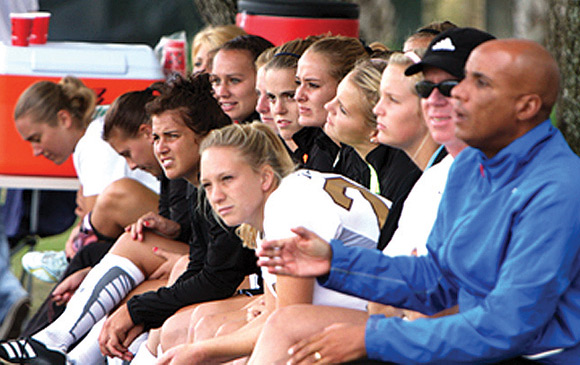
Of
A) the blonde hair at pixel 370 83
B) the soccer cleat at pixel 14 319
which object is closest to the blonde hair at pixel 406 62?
the blonde hair at pixel 370 83

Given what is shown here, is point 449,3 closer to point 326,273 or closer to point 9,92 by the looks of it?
point 9,92

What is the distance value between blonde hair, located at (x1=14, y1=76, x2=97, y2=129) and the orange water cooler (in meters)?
0.34

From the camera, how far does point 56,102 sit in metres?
5.15

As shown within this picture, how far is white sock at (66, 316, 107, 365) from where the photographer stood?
3791 millimetres

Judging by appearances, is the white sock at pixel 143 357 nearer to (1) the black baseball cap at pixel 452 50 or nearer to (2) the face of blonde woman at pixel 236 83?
(2) the face of blonde woman at pixel 236 83

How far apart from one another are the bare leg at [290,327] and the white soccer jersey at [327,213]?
25cm

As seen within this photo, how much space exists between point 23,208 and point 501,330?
4497 mm

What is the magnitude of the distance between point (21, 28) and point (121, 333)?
2.76 metres

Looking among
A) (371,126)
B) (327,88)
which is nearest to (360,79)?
(371,126)

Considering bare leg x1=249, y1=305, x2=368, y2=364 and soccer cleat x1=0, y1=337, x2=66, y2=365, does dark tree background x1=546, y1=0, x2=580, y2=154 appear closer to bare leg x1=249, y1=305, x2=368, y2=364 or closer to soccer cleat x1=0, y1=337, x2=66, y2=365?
soccer cleat x1=0, y1=337, x2=66, y2=365

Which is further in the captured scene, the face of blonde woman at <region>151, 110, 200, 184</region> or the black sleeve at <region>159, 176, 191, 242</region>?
the black sleeve at <region>159, 176, 191, 242</region>

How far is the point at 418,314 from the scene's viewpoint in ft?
7.52

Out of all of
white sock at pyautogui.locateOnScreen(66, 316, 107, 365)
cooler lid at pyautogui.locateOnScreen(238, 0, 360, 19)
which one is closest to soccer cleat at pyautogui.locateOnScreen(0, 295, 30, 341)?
white sock at pyautogui.locateOnScreen(66, 316, 107, 365)

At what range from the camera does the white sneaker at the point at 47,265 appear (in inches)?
202
